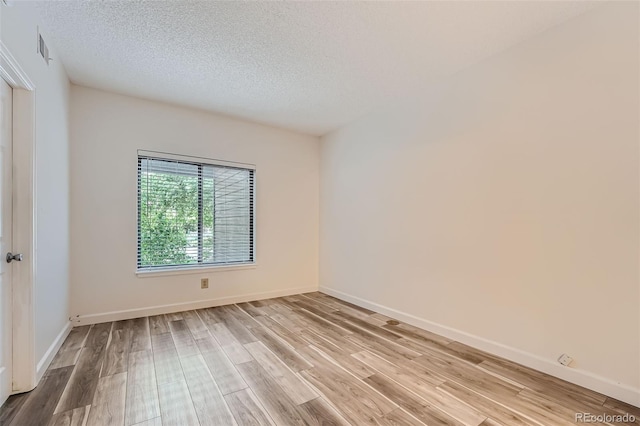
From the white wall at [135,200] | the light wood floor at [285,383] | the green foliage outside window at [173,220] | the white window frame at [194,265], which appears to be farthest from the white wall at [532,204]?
the green foliage outside window at [173,220]

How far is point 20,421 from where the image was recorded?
1.56 metres

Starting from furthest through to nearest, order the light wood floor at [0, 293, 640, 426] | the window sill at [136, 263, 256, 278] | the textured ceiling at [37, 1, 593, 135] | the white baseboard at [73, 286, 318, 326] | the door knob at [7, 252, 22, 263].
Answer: the window sill at [136, 263, 256, 278] → the white baseboard at [73, 286, 318, 326] → the textured ceiling at [37, 1, 593, 135] → the door knob at [7, 252, 22, 263] → the light wood floor at [0, 293, 640, 426]

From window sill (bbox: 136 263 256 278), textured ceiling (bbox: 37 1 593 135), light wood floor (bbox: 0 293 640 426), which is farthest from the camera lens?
window sill (bbox: 136 263 256 278)

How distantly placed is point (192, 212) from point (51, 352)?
187 centimetres

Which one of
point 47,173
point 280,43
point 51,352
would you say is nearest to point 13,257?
point 47,173

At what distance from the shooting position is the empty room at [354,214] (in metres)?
1.77

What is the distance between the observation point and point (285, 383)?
A: 1.94 metres

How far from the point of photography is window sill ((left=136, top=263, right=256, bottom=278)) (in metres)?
3.33

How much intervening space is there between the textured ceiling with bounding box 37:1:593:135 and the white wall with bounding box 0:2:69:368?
0.95ft

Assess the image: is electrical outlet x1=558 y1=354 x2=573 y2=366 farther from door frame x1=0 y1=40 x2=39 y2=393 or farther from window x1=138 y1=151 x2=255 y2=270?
door frame x1=0 y1=40 x2=39 y2=393

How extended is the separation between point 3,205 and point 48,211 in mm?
555

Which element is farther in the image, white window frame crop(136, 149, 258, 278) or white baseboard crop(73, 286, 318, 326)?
white window frame crop(136, 149, 258, 278)

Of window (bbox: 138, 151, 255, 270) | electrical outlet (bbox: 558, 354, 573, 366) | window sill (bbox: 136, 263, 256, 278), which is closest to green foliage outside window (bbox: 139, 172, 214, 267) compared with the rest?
window (bbox: 138, 151, 255, 270)

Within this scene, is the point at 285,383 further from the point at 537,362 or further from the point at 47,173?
the point at 47,173
